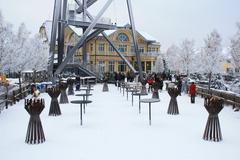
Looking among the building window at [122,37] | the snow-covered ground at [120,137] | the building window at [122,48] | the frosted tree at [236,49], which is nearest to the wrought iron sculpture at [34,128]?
the snow-covered ground at [120,137]

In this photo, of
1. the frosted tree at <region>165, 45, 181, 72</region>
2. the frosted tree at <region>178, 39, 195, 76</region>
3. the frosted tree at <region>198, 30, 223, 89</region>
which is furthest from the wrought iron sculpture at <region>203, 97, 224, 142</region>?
the frosted tree at <region>165, 45, 181, 72</region>

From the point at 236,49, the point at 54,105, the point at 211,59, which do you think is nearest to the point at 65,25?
the point at 211,59

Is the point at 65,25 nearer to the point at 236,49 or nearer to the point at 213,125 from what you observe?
the point at 236,49

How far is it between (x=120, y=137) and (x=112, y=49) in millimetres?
49424

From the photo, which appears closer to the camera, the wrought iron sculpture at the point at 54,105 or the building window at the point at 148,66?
the wrought iron sculpture at the point at 54,105

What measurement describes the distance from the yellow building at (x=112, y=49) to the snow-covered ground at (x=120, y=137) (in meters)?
40.4

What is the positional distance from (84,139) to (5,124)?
415 centimetres

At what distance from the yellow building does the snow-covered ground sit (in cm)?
4042

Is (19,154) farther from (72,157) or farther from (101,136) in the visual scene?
(101,136)

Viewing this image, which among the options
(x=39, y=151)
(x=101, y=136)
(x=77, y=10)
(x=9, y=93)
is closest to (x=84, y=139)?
(x=101, y=136)

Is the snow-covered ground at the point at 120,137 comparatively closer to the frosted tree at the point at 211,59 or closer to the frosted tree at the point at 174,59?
the frosted tree at the point at 211,59

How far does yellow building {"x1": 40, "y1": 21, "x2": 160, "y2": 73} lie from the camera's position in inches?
2255

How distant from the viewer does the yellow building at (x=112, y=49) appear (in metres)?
57.3

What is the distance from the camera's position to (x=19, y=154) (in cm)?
830
